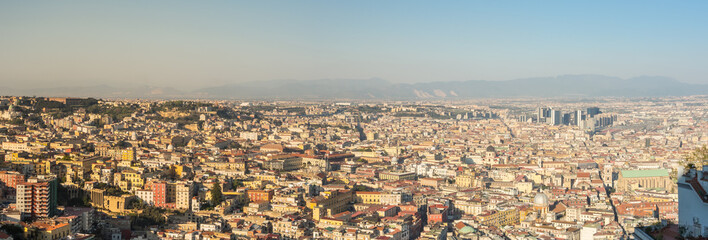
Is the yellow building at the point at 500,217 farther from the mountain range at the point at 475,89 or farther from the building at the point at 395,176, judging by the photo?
the mountain range at the point at 475,89

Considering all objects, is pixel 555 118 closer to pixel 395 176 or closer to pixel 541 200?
pixel 395 176

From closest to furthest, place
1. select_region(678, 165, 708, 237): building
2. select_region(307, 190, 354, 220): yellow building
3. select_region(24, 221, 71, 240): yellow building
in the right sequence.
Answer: select_region(678, 165, 708, 237): building
select_region(24, 221, 71, 240): yellow building
select_region(307, 190, 354, 220): yellow building

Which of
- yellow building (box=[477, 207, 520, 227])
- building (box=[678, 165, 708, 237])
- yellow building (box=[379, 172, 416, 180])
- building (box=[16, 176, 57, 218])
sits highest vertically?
building (box=[678, 165, 708, 237])

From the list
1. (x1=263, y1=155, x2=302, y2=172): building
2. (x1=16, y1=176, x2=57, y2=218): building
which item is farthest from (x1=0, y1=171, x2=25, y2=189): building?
(x1=263, y1=155, x2=302, y2=172): building

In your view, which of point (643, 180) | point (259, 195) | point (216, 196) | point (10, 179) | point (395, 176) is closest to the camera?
point (10, 179)

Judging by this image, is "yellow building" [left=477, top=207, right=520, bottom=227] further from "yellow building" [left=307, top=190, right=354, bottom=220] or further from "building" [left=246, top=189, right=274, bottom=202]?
"building" [left=246, top=189, right=274, bottom=202]

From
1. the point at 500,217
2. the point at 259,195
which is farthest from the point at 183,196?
the point at 500,217

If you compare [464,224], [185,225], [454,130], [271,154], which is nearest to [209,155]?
[271,154]
